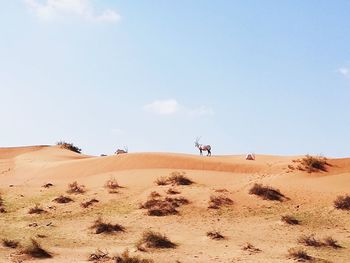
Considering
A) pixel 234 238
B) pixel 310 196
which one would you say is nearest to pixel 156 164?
pixel 310 196

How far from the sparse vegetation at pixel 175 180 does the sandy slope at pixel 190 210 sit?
521mm

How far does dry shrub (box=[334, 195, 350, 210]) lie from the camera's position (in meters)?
22.8

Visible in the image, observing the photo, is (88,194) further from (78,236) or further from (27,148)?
(27,148)

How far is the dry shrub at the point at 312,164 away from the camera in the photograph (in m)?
28.6

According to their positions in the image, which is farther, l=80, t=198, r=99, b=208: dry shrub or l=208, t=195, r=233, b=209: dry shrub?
l=80, t=198, r=99, b=208: dry shrub

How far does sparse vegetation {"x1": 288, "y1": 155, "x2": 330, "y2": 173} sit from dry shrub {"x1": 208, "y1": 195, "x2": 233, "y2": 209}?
253 inches

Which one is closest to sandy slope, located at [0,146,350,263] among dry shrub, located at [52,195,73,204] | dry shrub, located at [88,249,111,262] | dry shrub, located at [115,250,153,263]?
dry shrub, located at [52,195,73,204]

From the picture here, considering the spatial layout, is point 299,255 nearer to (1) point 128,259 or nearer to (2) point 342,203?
(1) point 128,259

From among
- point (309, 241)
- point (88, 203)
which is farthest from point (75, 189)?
point (309, 241)

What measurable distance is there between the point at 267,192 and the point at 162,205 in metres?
5.37

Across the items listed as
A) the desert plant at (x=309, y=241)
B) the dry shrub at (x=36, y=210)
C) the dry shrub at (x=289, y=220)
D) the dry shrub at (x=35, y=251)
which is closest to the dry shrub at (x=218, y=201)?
the dry shrub at (x=289, y=220)

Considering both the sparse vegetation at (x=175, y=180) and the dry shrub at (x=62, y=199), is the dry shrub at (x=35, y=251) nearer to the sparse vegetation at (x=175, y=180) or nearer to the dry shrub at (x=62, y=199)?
the dry shrub at (x=62, y=199)

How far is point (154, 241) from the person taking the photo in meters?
18.0

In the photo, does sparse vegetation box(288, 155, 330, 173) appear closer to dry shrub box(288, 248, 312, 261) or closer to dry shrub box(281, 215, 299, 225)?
dry shrub box(281, 215, 299, 225)
